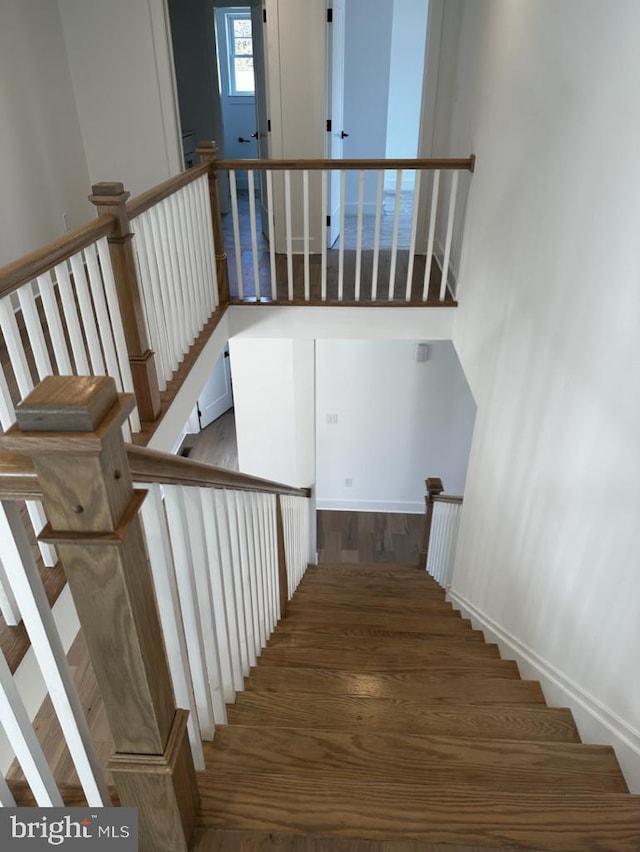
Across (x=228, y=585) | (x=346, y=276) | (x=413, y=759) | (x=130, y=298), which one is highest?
(x=130, y=298)

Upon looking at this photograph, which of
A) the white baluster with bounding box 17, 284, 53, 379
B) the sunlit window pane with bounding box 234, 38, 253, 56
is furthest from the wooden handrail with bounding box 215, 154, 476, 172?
the sunlit window pane with bounding box 234, 38, 253, 56

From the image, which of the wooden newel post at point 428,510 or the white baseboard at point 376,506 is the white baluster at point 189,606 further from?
the white baseboard at point 376,506

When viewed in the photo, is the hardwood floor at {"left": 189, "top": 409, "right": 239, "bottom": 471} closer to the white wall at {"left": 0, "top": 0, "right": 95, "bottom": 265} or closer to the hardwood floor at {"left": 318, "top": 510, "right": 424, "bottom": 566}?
the hardwood floor at {"left": 318, "top": 510, "right": 424, "bottom": 566}

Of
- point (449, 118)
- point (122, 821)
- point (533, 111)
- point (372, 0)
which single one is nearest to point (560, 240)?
point (533, 111)

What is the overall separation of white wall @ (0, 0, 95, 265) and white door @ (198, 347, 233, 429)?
12.0ft

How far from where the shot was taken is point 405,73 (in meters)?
8.06

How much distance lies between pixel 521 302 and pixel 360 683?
173cm

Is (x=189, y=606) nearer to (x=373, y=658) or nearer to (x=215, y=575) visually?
(x=215, y=575)

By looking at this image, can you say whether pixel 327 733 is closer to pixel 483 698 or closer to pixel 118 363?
pixel 483 698

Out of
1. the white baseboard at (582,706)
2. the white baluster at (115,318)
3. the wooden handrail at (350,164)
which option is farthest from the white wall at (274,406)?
the white baseboard at (582,706)

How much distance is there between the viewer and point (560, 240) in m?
2.14

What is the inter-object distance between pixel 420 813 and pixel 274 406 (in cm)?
514

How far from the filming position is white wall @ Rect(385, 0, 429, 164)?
7543 mm

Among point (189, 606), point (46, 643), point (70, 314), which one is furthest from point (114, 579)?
point (70, 314)
